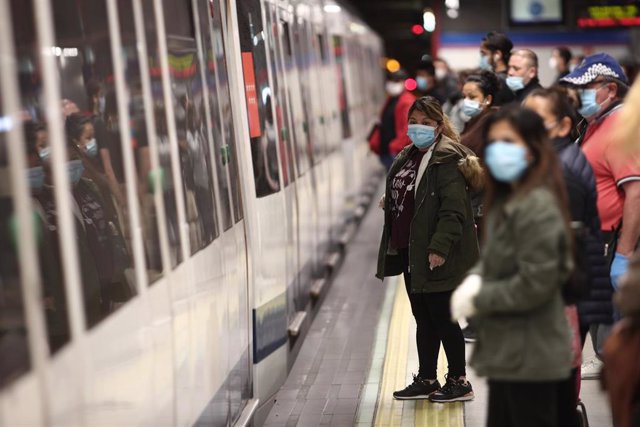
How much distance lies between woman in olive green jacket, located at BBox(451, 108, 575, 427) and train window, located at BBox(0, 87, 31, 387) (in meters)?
1.67

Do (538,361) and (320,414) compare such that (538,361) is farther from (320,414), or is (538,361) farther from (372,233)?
(372,233)

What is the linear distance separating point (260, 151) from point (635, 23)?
531 inches

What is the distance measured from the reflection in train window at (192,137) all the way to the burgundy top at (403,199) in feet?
4.98

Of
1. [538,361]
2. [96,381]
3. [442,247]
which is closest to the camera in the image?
[96,381]

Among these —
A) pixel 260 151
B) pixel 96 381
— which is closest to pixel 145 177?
pixel 96 381

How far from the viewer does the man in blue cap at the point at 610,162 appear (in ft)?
18.2

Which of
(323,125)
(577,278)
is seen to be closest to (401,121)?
(323,125)

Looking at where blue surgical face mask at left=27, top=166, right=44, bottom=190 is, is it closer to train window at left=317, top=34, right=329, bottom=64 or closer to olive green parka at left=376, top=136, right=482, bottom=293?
olive green parka at left=376, top=136, right=482, bottom=293

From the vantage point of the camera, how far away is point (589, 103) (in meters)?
5.86

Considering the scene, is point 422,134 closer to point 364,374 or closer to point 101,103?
point 101,103

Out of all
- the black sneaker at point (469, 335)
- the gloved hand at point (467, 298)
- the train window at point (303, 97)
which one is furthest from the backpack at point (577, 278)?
the train window at point (303, 97)

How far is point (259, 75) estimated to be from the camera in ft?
21.9

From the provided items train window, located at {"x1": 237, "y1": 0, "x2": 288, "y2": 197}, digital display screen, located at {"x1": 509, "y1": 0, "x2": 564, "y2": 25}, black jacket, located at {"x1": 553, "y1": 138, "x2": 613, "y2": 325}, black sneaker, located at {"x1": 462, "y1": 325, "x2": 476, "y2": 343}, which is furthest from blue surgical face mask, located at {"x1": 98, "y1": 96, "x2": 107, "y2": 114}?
digital display screen, located at {"x1": 509, "y1": 0, "x2": 564, "y2": 25}

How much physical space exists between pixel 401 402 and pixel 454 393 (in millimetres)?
326
